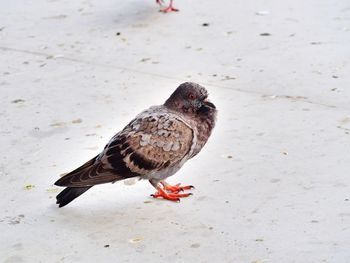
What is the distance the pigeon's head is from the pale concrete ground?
1.41 feet

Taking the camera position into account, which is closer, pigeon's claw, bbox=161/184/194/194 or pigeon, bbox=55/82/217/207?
pigeon, bbox=55/82/217/207

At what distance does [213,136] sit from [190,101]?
83cm

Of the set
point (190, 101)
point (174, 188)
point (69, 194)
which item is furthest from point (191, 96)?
point (69, 194)

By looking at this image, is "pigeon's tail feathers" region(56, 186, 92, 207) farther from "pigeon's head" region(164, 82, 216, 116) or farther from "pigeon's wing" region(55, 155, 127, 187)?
"pigeon's head" region(164, 82, 216, 116)

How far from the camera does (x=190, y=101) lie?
4.67m

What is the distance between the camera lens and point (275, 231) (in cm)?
414

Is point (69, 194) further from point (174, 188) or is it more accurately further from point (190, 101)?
point (190, 101)

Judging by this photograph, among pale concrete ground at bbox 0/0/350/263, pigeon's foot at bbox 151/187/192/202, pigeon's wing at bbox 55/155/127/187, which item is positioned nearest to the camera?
pale concrete ground at bbox 0/0/350/263

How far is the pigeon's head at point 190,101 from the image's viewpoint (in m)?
4.66

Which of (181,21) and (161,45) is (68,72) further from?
(181,21)

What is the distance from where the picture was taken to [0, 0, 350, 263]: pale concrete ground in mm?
4141

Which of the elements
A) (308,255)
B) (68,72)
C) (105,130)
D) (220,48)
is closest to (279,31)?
(220,48)

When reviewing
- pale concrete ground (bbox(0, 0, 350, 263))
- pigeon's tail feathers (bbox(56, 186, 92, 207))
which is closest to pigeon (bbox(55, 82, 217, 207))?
pigeon's tail feathers (bbox(56, 186, 92, 207))

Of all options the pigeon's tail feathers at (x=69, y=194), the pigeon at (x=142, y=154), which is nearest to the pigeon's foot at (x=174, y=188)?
the pigeon at (x=142, y=154)
